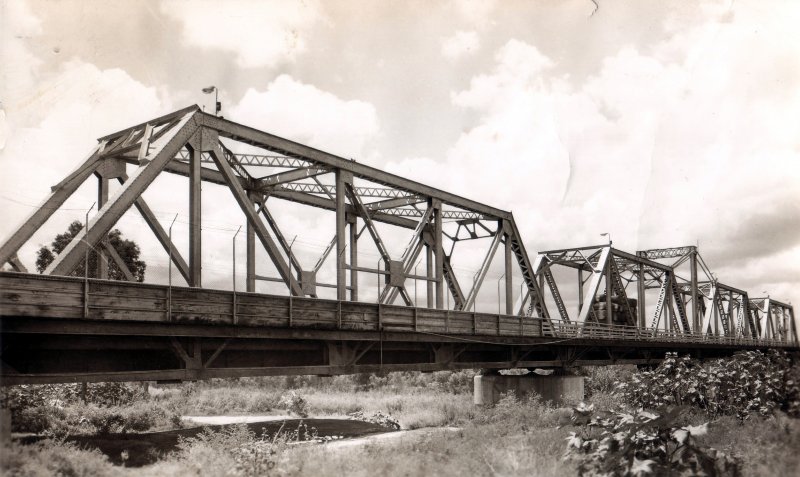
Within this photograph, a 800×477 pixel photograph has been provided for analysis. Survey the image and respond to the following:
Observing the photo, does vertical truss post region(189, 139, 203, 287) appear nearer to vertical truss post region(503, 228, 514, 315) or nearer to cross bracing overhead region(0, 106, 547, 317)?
cross bracing overhead region(0, 106, 547, 317)

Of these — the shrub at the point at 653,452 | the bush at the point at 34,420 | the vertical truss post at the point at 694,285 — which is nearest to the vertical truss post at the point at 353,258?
the bush at the point at 34,420

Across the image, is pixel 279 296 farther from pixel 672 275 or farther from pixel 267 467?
pixel 672 275

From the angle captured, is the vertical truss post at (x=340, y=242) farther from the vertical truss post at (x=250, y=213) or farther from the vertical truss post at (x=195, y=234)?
Result: the vertical truss post at (x=195, y=234)

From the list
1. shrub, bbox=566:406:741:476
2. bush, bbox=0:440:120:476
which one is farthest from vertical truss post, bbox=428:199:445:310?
shrub, bbox=566:406:741:476

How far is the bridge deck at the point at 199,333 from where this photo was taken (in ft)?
44.0

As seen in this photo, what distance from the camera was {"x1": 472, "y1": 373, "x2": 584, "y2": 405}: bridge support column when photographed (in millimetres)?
32812

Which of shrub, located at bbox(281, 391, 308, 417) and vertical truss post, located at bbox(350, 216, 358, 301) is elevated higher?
vertical truss post, located at bbox(350, 216, 358, 301)

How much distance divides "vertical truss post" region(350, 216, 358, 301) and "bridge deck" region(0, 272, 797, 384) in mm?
3745

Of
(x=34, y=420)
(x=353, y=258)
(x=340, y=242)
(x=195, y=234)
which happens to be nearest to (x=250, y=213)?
(x=195, y=234)

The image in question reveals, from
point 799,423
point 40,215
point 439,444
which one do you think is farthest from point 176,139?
point 799,423

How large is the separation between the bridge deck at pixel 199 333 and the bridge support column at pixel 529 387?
720 cm

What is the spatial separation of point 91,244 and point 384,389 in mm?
47885

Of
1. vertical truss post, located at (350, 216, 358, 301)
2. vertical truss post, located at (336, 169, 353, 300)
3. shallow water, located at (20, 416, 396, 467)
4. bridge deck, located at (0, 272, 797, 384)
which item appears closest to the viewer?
bridge deck, located at (0, 272, 797, 384)

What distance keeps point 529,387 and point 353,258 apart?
11996mm
